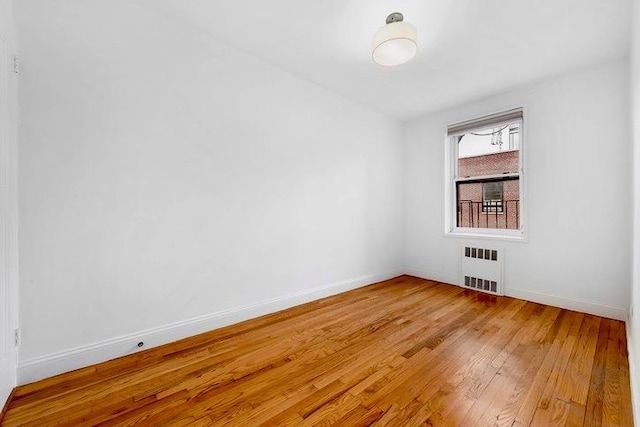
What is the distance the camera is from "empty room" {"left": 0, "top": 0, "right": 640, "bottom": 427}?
1.61m

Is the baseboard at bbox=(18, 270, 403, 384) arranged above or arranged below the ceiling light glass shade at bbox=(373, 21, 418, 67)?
below

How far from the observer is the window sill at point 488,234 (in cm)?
335

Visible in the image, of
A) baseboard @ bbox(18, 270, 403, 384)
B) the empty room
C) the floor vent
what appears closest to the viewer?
the empty room

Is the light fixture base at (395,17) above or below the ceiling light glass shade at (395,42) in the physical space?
above

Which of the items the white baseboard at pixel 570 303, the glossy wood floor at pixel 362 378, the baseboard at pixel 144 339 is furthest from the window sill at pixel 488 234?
the baseboard at pixel 144 339

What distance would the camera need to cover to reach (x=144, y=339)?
2.09 metres

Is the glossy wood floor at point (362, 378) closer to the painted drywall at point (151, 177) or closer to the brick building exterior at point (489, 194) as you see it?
the painted drywall at point (151, 177)

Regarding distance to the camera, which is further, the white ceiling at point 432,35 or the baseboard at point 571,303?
the baseboard at point 571,303

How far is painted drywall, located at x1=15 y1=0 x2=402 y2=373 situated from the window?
2131mm

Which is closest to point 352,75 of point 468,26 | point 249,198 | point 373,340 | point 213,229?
point 468,26

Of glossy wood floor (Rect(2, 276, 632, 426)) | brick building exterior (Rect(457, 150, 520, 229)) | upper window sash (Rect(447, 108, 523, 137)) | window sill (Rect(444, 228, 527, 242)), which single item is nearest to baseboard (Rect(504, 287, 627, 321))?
glossy wood floor (Rect(2, 276, 632, 426))

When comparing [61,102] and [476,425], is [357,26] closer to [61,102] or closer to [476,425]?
[61,102]

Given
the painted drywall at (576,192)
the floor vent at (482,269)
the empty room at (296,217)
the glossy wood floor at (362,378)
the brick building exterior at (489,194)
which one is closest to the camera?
the glossy wood floor at (362,378)

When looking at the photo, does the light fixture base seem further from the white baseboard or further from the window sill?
the white baseboard
